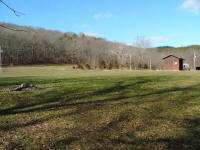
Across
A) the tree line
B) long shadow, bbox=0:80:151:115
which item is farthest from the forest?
long shadow, bbox=0:80:151:115

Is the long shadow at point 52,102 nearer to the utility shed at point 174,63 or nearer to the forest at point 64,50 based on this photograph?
the utility shed at point 174,63

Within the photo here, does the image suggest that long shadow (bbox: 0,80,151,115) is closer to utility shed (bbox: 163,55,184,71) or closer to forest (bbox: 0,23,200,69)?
utility shed (bbox: 163,55,184,71)

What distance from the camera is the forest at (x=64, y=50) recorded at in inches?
6117

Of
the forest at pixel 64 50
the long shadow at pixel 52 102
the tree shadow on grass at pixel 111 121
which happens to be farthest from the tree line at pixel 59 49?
the tree shadow on grass at pixel 111 121

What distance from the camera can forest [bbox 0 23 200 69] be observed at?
155 metres

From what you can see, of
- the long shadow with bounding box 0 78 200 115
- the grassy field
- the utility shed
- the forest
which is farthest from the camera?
the forest

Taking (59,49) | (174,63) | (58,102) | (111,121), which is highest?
(59,49)

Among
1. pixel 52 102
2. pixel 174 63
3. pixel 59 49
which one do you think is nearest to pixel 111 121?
pixel 52 102

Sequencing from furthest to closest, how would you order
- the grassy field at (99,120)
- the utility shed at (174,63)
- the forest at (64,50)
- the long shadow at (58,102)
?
1. the forest at (64,50)
2. the utility shed at (174,63)
3. the long shadow at (58,102)
4. the grassy field at (99,120)

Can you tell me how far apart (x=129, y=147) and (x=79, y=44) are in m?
180

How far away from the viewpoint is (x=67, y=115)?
1402 cm

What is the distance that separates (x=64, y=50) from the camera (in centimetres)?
17925

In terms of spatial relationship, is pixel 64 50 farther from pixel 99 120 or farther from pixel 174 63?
pixel 99 120

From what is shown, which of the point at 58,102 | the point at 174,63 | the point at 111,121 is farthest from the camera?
the point at 174,63
